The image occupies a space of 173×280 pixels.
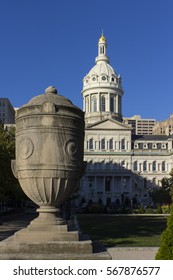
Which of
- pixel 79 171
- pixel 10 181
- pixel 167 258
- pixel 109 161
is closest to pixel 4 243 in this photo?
pixel 79 171

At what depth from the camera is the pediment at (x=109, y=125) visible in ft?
359

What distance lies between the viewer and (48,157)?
41.7ft

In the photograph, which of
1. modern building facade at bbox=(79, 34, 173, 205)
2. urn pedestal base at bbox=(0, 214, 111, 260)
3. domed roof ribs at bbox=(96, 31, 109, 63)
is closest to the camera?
urn pedestal base at bbox=(0, 214, 111, 260)

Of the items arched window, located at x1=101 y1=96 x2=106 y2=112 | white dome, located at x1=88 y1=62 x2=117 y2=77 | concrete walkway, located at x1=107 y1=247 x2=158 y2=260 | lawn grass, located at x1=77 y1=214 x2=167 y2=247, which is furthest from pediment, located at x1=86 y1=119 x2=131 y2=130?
concrete walkway, located at x1=107 y1=247 x2=158 y2=260

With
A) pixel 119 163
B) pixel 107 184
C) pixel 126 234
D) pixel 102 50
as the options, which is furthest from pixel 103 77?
pixel 126 234

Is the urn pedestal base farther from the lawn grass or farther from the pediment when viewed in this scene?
the pediment

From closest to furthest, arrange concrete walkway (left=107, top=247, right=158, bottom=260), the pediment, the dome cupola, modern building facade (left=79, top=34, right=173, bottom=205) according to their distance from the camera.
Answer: concrete walkway (left=107, top=247, right=158, bottom=260), modern building facade (left=79, top=34, right=173, bottom=205), the pediment, the dome cupola

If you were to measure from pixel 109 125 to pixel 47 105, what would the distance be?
97639 mm

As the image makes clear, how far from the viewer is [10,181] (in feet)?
132

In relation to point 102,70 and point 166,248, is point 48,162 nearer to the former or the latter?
point 166,248

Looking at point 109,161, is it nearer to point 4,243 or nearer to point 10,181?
point 10,181

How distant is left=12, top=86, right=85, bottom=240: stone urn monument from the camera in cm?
1268

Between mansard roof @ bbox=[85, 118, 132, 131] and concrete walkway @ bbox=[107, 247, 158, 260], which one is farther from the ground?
mansard roof @ bbox=[85, 118, 132, 131]

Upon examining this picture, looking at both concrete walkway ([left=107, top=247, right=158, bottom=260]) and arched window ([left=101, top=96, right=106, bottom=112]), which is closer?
concrete walkway ([left=107, top=247, right=158, bottom=260])
